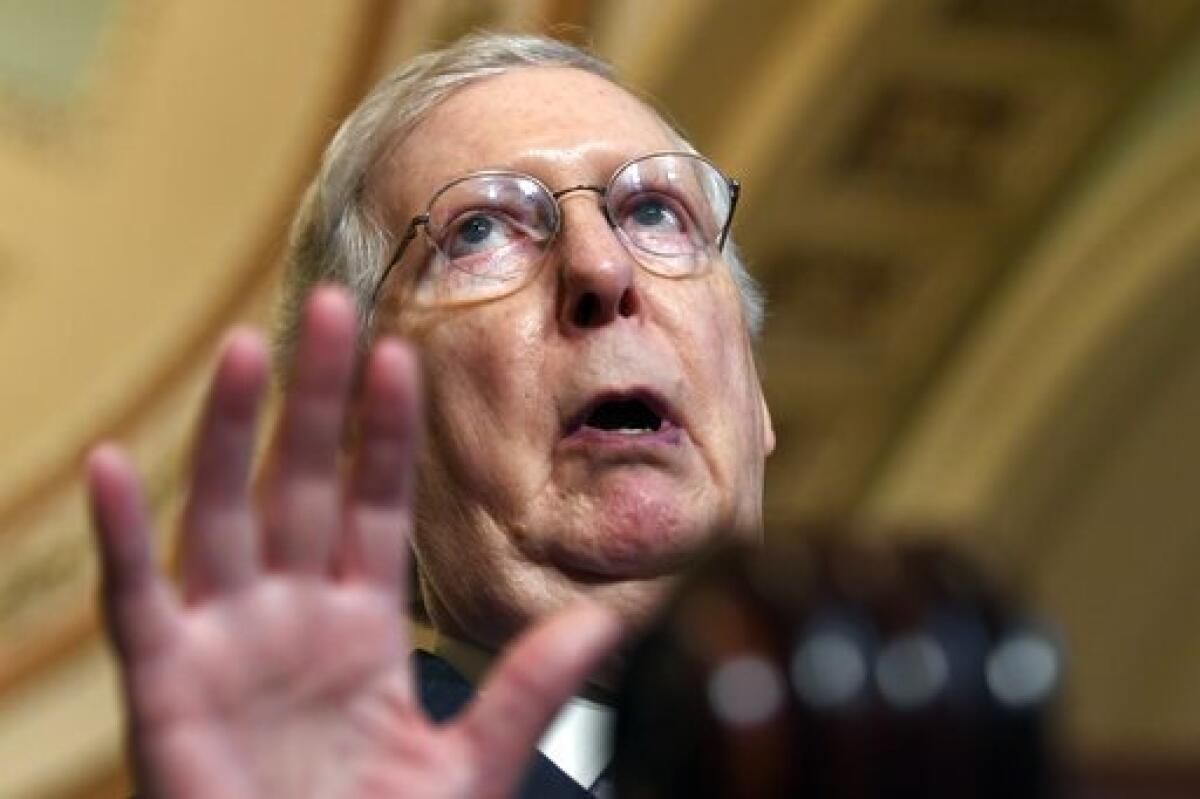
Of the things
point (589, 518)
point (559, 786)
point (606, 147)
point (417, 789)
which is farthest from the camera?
point (606, 147)

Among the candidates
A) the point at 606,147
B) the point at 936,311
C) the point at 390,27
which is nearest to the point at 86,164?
the point at 390,27

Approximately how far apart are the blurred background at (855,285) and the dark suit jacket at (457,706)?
9.30 feet

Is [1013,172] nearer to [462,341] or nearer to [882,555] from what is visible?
[462,341]

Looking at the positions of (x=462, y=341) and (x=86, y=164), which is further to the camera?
(x=86, y=164)

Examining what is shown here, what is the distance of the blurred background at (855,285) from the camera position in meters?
4.75

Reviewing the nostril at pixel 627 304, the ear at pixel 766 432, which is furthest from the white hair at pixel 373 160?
the nostril at pixel 627 304

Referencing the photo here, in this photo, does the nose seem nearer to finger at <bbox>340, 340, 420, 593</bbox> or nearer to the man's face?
the man's face

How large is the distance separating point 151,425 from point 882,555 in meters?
4.37

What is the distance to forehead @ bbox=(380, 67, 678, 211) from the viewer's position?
6.48 ft

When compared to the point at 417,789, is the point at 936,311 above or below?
below

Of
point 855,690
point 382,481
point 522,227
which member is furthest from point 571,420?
point 855,690

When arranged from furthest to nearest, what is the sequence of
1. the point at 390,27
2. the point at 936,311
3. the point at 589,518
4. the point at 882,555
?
the point at 936,311, the point at 390,27, the point at 589,518, the point at 882,555

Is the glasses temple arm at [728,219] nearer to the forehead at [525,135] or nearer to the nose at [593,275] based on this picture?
the forehead at [525,135]

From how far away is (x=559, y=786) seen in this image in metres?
1.62
